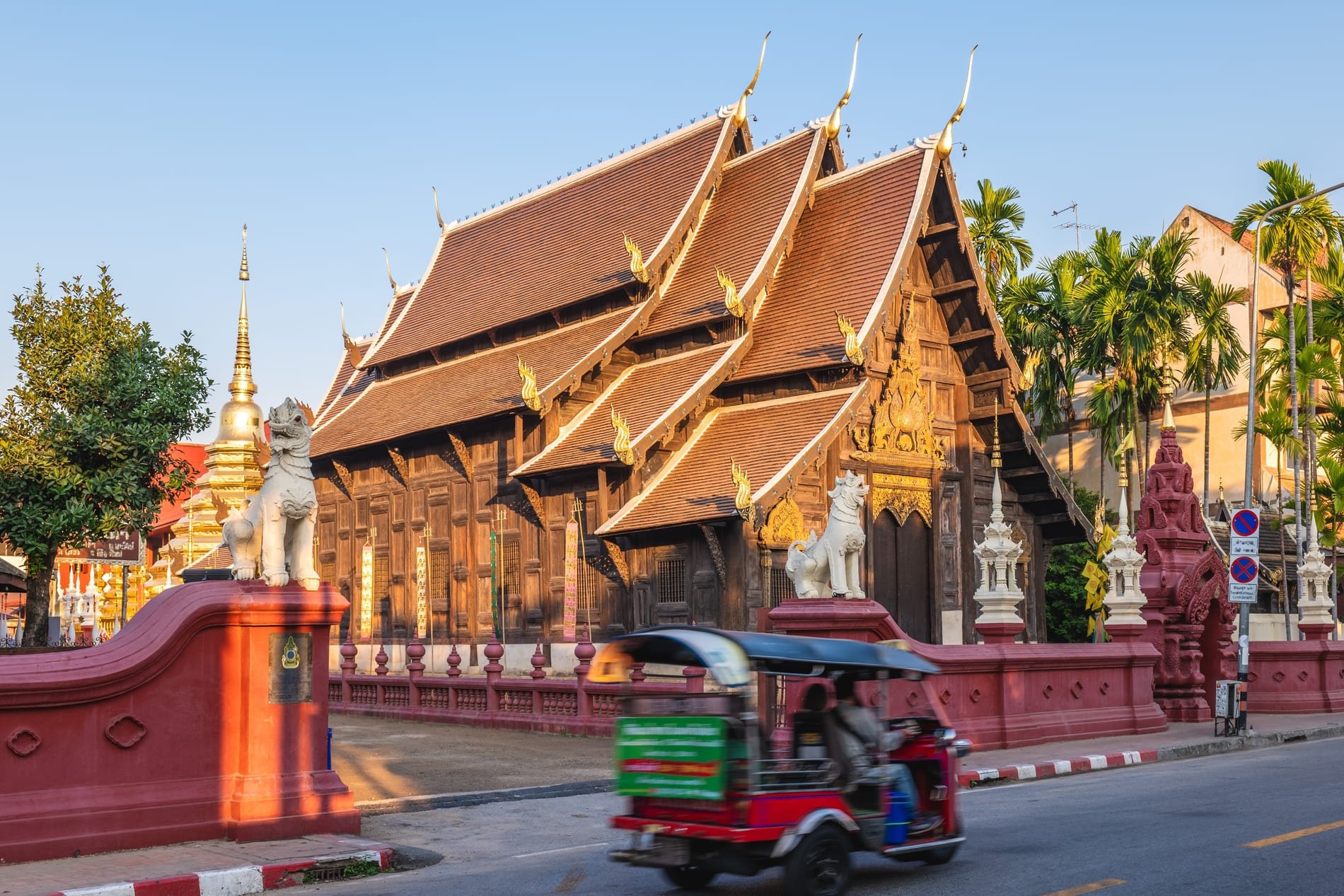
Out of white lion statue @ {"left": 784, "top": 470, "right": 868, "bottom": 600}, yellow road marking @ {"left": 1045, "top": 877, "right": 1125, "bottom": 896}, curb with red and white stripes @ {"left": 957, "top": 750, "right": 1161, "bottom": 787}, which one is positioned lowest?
curb with red and white stripes @ {"left": 957, "top": 750, "right": 1161, "bottom": 787}

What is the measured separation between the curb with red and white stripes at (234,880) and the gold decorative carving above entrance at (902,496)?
16.9m

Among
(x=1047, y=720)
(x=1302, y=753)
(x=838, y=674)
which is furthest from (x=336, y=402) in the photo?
(x=838, y=674)

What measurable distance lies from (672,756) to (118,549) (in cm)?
1645

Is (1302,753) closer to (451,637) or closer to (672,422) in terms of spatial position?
(672,422)

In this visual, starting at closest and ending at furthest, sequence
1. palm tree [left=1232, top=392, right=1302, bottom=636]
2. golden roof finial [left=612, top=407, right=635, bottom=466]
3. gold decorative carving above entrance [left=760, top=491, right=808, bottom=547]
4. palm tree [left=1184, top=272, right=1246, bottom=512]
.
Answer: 1. gold decorative carving above entrance [left=760, top=491, right=808, bottom=547]
2. golden roof finial [left=612, top=407, right=635, bottom=466]
3. palm tree [left=1232, top=392, right=1302, bottom=636]
4. palm tree [left=1184, top=272, right=1246, bottom=512]

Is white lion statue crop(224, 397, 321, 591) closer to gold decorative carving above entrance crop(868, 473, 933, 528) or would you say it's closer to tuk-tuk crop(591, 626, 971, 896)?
tuk-tuk crop(591, 626, 971, 896)

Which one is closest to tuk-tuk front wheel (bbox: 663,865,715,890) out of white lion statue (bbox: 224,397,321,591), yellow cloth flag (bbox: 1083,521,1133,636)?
white lion statue (bbox: 224,397,321,591)

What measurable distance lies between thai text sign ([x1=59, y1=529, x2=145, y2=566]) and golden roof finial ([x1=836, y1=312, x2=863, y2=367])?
1195 cm

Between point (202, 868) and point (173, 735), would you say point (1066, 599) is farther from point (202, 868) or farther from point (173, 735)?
point (202, 868)

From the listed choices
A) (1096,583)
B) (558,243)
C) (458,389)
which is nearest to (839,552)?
(1096,583)

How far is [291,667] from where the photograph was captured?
35.3 ft

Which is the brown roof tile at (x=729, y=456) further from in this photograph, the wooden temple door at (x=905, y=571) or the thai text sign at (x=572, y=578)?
the wooden temple door at (x=905, y=571)

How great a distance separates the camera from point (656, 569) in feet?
80.5

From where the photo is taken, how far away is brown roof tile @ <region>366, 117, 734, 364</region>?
30.4 meters
